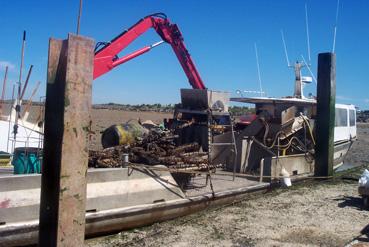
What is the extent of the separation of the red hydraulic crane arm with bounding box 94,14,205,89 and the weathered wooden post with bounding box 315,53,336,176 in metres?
4.06

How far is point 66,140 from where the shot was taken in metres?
3.99

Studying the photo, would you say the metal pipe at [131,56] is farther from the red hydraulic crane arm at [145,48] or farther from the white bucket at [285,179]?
the white bucket at [285,179]

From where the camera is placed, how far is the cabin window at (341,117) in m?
13.3

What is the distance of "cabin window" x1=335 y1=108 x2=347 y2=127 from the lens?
13.3 metres

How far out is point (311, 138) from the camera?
1206 centimetres

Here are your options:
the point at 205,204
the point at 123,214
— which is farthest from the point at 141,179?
the point at 205,204

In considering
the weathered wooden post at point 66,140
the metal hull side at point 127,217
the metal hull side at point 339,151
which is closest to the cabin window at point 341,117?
the metal hull side at point 339,151

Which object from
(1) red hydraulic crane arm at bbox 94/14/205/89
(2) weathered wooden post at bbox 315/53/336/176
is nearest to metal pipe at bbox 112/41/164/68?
(1) red hydraulic crane arm at bbox 94/14/205/89

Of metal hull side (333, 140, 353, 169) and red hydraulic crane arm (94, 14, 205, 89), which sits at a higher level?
red hydraulic crane arm (94, 14, 205, 89)

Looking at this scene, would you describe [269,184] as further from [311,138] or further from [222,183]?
[311,138]

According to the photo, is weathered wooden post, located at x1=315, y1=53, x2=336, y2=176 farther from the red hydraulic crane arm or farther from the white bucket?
the red hydraulic crane arm

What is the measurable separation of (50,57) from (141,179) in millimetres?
3157

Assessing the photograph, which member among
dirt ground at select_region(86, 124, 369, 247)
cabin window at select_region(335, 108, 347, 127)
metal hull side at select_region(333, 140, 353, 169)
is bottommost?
dirt ground at select_region(86, 124, 369, 247)

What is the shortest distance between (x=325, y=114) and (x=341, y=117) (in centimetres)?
200
